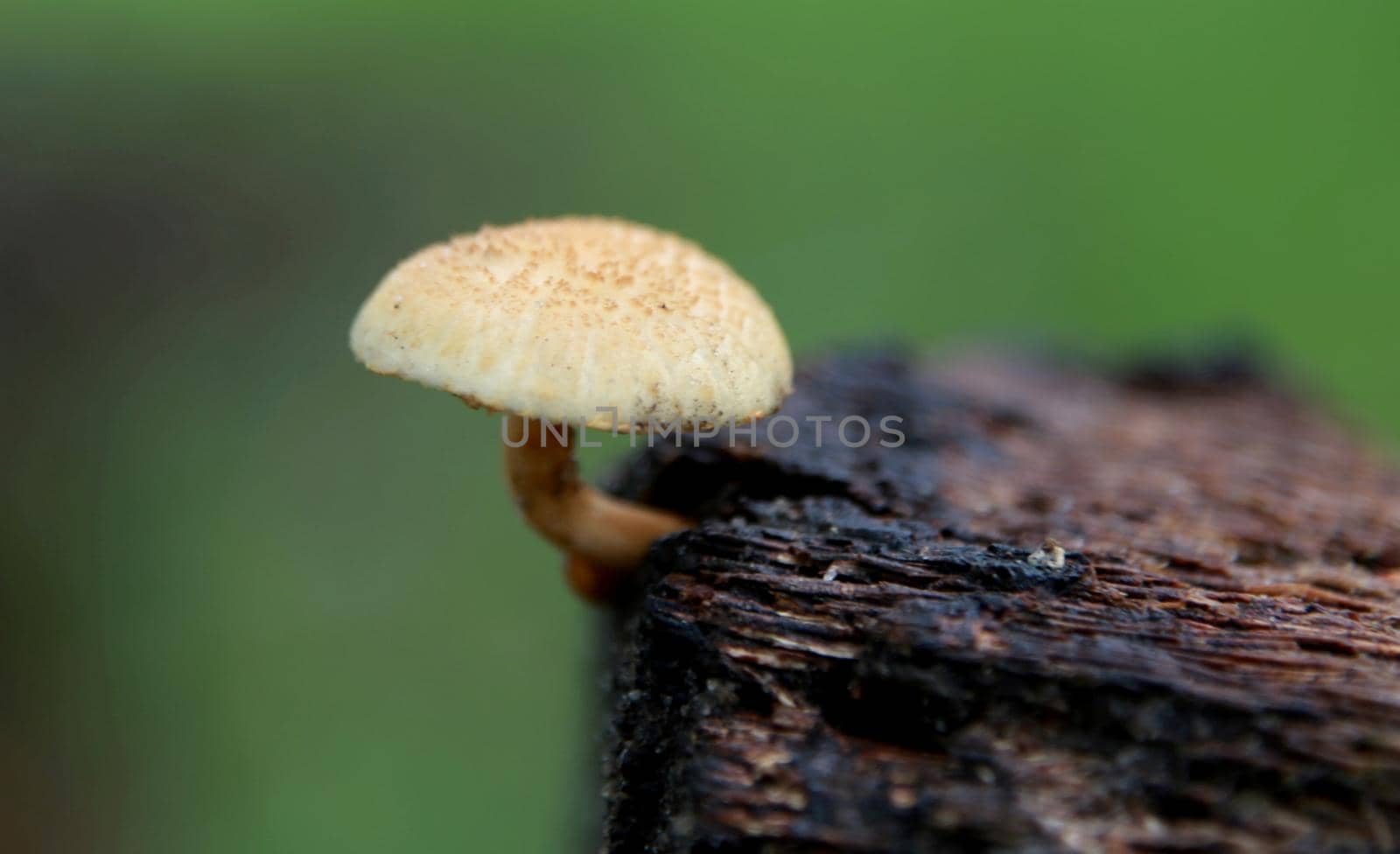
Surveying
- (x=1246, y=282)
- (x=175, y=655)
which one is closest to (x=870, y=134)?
(x=1246, y=282)

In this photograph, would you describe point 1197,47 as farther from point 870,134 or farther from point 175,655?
point 175,655

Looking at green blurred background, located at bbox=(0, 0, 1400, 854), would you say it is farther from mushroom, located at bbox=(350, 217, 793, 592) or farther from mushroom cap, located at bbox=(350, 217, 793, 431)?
mushroom cap, located at bbox=(350, 217, 793, 431)

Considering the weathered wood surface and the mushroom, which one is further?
the mushroom

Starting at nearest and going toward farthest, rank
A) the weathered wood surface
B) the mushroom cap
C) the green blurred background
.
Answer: the weathered wood surface
the mushroom cap
the green blurred background

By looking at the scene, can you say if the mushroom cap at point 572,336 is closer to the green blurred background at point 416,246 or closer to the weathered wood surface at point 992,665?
the weathered wood surface at point 992,665

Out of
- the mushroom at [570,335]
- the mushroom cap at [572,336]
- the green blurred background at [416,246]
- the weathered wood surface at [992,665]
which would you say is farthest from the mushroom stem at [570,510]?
the green blurred background at [416,246]

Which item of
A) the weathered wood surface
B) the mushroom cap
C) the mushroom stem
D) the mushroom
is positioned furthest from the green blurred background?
the mushroom cap
